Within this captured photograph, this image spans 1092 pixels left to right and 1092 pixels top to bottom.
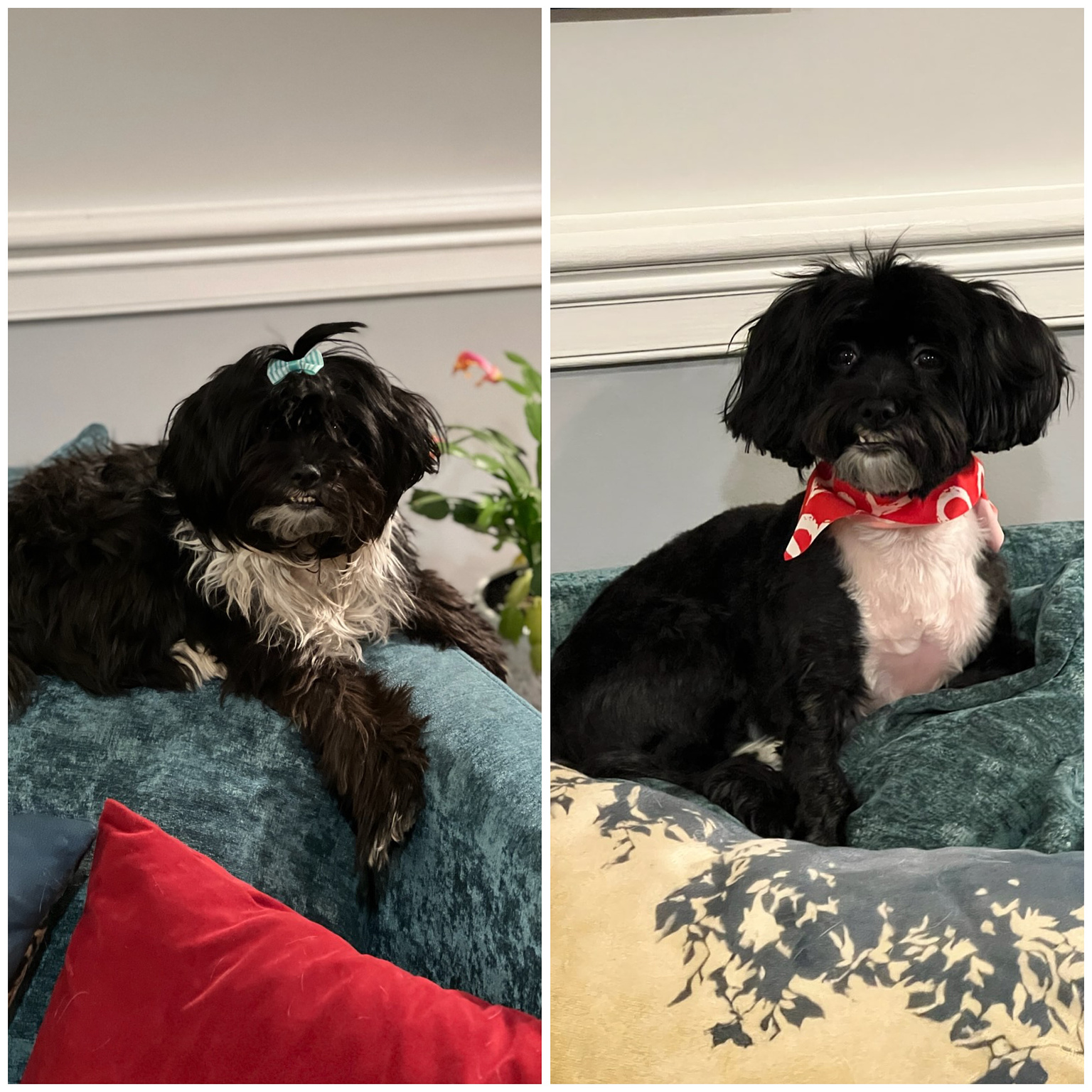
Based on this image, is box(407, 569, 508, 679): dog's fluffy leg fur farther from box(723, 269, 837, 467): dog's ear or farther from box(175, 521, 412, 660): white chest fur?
box(723, 269, 837, 467): dog's ear

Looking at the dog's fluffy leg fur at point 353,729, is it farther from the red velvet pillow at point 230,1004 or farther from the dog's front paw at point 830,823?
the dog's front paw at point 830,823

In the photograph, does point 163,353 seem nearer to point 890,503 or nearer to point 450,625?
point 450,625

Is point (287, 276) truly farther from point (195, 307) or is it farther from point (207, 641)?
point (207, 641)

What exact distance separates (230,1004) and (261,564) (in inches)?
16.0

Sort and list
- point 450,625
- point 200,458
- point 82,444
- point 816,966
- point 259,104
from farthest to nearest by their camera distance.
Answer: point 259,104 < point 82,444 < point 450,625 < point 200,458 < point 816,966

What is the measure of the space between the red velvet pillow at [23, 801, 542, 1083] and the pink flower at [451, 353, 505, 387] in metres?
0.84

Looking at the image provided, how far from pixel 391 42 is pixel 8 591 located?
96cm

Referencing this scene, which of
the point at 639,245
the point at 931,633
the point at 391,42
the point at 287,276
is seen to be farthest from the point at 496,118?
the point at 931,633

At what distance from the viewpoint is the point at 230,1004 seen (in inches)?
33.7

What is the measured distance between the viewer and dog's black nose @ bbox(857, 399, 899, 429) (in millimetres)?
837

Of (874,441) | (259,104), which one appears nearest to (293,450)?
(874,441)

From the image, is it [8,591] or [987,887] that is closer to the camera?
[987,887]

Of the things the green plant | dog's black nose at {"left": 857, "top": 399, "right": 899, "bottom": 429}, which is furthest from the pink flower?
dog's black nose at {"left": 857, "top": 399, "right": 899, "bottom": 429}

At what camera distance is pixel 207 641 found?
1.02 meters
